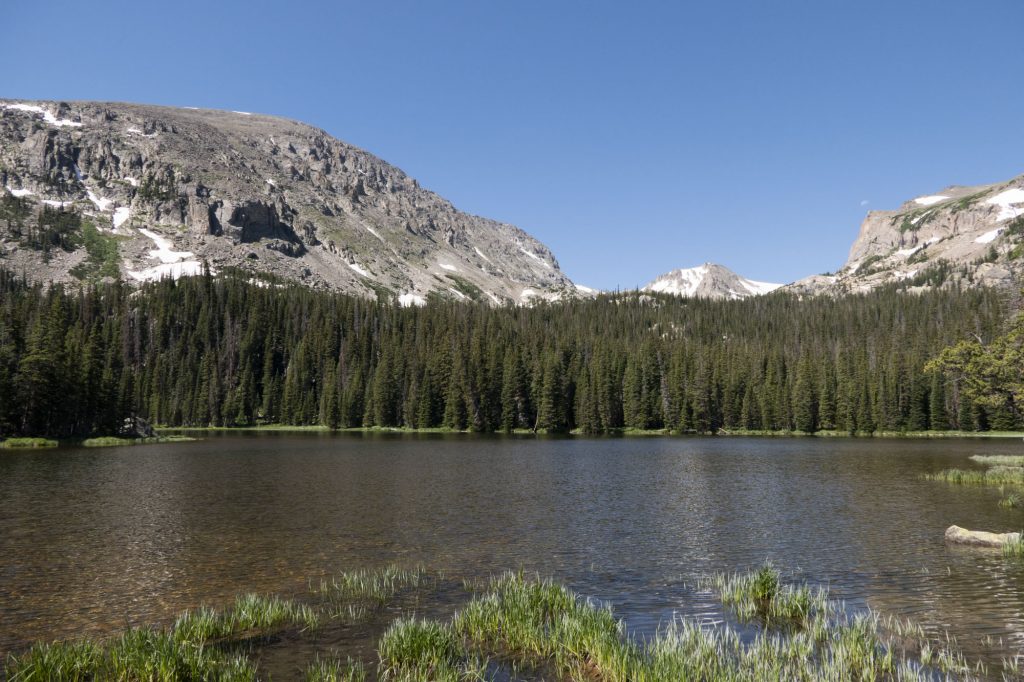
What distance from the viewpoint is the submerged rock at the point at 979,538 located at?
2399cm

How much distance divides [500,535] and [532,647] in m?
14.4

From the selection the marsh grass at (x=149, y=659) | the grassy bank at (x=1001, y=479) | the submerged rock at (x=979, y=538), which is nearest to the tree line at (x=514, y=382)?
the grassy bank at (x=1001, y=479)

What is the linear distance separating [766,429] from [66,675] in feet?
480

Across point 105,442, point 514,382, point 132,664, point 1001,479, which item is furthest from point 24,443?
point 1001,479

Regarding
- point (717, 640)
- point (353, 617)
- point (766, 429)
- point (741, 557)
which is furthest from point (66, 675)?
point (766, 429)

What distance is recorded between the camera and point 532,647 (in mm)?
14617

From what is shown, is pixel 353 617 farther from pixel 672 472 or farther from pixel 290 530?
pixel 672 472

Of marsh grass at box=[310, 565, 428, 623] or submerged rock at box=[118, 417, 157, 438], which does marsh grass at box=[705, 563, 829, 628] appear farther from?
submerged rock at box=[118, 417, 157, 438]

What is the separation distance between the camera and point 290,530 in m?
30.1

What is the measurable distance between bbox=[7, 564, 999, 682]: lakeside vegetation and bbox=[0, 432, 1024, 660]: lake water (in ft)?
5.54

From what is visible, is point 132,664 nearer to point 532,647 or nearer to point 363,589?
point 363,589

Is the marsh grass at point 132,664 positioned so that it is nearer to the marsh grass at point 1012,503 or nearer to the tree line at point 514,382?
the marsh grass at point 1012,503

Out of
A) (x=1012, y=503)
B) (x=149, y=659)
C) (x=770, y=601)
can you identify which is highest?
(x=1012, y=503)

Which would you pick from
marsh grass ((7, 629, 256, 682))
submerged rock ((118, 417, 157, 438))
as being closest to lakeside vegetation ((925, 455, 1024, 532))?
marsh grass ((7, 629, 256, 682))
